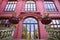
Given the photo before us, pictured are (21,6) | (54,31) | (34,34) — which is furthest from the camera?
(21,6)

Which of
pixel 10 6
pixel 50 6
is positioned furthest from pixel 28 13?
pixel 50 6

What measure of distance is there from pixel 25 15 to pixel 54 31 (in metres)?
3.73

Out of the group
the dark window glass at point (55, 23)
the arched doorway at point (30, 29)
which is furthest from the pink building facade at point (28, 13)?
the dark window glass at point (55, 23)

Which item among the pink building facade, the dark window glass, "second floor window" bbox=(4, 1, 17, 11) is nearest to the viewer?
the pink building facade

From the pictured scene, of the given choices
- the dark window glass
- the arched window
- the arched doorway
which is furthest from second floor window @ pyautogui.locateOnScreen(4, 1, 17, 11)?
the dark window glass

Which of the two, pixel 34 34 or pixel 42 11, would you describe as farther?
pixel 42 11

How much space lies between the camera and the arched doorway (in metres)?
9.66

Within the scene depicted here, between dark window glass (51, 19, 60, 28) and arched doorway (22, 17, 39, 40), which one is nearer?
arched doorway (22, 17, 39, 40)

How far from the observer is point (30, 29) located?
33.3ft

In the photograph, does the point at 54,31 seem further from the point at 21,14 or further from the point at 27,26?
the point at 21,14

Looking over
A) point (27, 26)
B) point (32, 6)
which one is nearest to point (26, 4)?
point (32, 6)

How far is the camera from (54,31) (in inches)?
310

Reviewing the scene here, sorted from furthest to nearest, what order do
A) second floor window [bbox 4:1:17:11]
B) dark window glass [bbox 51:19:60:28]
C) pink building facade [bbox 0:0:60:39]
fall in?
second floor window [bbox 4:1:17:11] < dark window glass [bbox 51:19:60:28] < pink building facade [bbox 0:0:60:39]

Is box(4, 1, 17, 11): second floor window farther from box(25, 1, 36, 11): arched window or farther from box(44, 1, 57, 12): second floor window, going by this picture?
box(44, 1, 57, 12): second floor window
